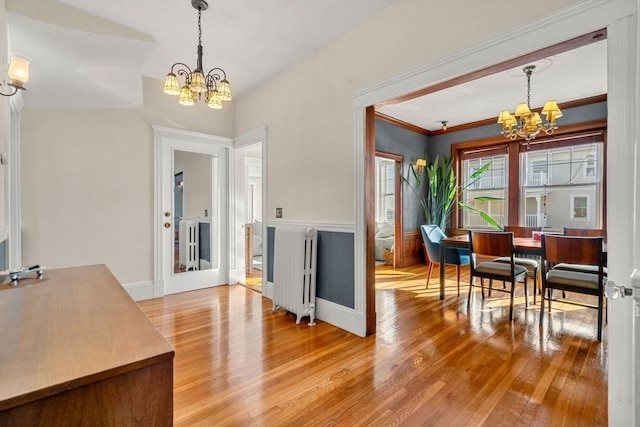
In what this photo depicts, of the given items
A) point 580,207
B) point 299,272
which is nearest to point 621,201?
point 299,272

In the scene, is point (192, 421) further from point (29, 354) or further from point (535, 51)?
point (535, 51)

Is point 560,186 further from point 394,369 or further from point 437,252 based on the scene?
point 394,369

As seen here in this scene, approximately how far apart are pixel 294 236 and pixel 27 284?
6.33ft

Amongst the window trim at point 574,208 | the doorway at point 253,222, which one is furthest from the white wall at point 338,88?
the window trim at point 574,208

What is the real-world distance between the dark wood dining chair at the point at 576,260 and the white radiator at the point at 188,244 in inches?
159

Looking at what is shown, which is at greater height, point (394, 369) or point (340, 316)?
point (340, 316)

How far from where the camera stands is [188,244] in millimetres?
4098

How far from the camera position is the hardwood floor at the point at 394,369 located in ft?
5.32

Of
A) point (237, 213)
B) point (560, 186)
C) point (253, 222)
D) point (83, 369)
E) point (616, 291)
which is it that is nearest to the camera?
point (83, 369)

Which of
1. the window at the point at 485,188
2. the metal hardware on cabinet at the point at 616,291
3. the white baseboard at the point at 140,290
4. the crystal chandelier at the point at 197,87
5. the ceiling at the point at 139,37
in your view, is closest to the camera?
the metal hardware on cabinet at the point at 616,291

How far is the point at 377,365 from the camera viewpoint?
2115 mm

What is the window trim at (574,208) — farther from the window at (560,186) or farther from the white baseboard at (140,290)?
the white baseboard at (140,290)

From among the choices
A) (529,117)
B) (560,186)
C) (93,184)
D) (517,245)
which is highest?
(529,117)

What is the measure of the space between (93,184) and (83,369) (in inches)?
134
